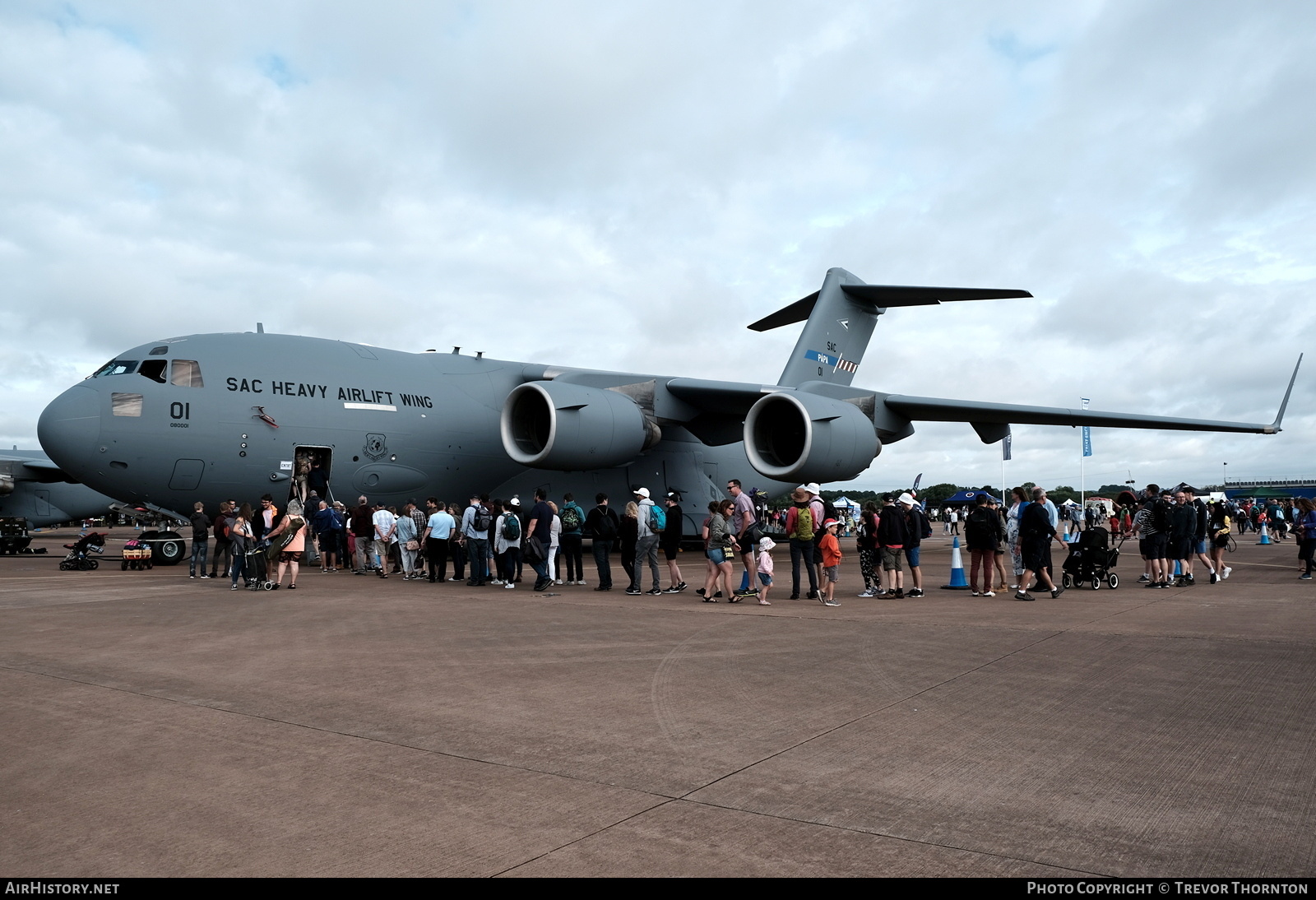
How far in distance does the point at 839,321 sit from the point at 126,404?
14390 millimetres

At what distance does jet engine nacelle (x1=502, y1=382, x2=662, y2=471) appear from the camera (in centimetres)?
1477

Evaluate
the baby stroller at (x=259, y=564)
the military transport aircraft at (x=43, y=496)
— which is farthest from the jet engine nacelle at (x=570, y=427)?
the military transport aircraft at (x=43, y=496)

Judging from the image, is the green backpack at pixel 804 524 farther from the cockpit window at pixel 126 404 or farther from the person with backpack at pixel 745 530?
the cockpit window at pixel 126 404

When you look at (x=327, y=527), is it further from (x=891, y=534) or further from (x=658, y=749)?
(x=658, y=749)

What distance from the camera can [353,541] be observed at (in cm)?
1540

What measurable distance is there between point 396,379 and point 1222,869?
14.5m

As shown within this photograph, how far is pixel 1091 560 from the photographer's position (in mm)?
11383

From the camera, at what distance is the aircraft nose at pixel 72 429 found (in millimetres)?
12414

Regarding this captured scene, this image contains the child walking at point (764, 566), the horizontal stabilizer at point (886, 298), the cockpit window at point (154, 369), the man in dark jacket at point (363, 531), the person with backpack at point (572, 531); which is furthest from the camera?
the horizontal stabilizer at point (886, 298)

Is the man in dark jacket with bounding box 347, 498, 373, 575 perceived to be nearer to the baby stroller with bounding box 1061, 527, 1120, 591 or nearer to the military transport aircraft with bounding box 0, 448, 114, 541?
the baby stroller with bounding box 1061, 527, 1120, 591

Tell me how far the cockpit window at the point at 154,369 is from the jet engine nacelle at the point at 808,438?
9.32 meters

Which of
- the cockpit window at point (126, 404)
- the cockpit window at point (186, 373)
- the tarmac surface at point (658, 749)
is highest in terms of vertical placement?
the cockpit window at point (186, 373)
